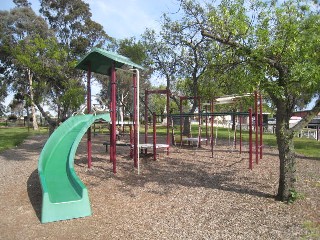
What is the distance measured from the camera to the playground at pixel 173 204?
469 centimetres

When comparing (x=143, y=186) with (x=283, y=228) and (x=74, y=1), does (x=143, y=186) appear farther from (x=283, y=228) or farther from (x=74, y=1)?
(x=74, y=1)

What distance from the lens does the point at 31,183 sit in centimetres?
766

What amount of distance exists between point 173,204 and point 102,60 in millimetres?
5220

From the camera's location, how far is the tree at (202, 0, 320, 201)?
17.3 ft

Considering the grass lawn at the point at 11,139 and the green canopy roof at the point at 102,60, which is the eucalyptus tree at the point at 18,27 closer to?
the grass lawn at the point at 11,139

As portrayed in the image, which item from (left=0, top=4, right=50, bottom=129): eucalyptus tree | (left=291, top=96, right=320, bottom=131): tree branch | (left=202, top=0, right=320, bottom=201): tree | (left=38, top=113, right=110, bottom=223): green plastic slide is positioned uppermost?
(left=0, top=4, right=50, bottom=129): eucalyptus tree

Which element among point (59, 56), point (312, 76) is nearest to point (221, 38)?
point (312, 76)

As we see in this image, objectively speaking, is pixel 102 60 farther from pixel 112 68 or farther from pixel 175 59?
pixel 175 59

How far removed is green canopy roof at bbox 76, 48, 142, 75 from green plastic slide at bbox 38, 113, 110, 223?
5.05 feet

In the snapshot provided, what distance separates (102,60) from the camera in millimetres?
9617

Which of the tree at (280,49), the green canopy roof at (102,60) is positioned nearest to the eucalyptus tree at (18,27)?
the green canopy roof at (102,60)

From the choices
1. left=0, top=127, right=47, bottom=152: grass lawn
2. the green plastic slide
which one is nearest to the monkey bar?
the green plastic slide

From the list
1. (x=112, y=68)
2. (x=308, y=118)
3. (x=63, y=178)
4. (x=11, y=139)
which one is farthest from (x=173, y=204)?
(x=11, y=139)

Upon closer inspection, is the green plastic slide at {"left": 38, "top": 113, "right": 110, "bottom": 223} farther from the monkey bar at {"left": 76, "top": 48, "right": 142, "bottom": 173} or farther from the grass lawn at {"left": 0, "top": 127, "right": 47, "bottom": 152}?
the grass lawn at {"left": 0, "top": 127, "right": 47, "bottom": 152}
